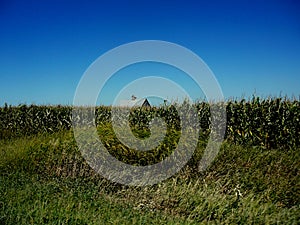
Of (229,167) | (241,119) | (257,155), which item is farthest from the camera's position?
(241,119)

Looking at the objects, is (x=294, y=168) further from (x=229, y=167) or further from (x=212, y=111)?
(x=212, y=111)

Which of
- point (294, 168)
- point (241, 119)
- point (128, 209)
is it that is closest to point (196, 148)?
point (294, 168)

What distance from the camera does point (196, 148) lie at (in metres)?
8.13

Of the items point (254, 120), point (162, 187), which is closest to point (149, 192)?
point (162, 187)

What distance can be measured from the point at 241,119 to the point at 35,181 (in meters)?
8.03

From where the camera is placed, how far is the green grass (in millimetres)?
4801

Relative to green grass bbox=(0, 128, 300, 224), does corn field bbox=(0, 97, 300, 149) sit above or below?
above

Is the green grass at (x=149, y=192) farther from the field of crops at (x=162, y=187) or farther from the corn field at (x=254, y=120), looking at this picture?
the corn field at (x=254, y=120)

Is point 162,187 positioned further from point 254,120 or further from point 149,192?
point 254,120

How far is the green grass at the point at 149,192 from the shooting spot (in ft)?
15.8

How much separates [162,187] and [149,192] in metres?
0.27

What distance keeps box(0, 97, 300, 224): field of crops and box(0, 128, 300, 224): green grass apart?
1cm

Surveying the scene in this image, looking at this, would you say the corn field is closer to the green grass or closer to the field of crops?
the field of crops

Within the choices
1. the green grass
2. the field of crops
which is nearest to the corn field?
the field of crops
